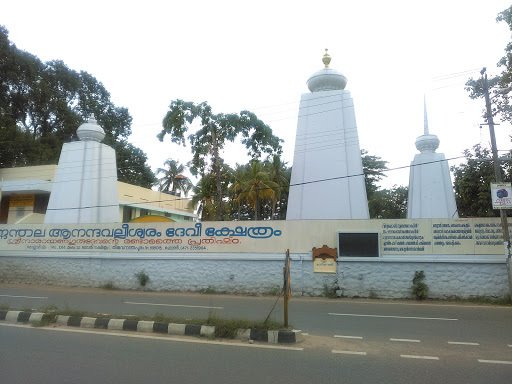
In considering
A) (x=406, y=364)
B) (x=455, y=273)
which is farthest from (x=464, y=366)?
(x=455, y=273)

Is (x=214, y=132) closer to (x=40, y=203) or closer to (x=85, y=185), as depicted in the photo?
(x=85, y=185)

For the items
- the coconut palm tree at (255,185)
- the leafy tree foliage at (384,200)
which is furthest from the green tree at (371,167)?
the coconut palm tree at (255,185)

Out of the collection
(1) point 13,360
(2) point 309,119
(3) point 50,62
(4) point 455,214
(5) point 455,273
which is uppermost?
(3) point 50,62

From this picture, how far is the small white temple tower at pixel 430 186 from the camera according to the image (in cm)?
1886

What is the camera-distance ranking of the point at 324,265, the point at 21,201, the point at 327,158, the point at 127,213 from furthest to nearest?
the point at 127,213 → the point at 21,201 → the point at 327,158 → the point at 324,265

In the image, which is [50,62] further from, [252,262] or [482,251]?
[482,251]

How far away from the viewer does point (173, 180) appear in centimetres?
4394

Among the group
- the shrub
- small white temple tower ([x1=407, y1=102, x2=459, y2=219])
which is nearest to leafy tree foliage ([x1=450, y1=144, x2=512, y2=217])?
small white temple tower ([x1=407, y1=102, x2=459, y2=219])

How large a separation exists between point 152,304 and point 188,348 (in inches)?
212

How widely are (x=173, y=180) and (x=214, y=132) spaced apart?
945 inches

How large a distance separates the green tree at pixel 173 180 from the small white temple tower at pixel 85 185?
77.3ft

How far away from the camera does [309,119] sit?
55.3 feet

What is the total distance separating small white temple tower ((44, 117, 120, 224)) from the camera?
18719 millimetres

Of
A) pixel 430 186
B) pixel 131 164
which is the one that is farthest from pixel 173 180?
pixel 430 186
